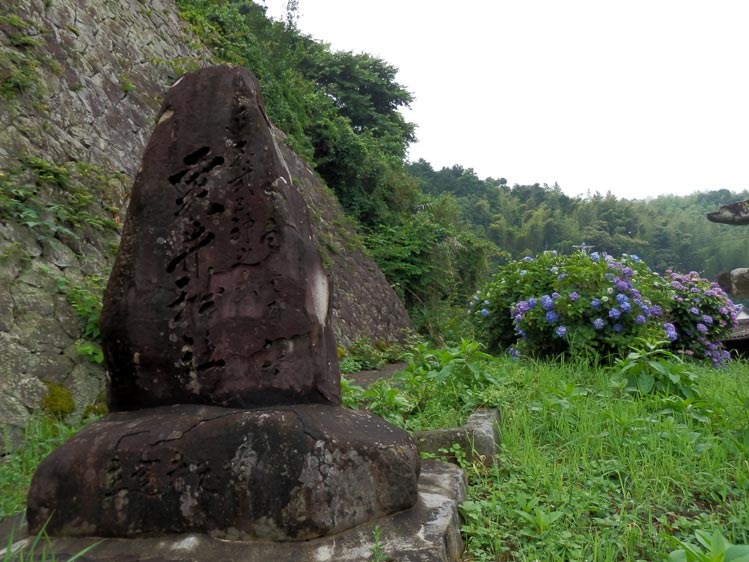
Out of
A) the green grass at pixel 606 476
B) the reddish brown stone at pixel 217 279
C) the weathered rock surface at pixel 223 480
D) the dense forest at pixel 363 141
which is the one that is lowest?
the green grass at pixel 606 476

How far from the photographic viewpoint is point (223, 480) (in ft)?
6.61

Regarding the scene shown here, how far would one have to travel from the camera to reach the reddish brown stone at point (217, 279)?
238 centimetres

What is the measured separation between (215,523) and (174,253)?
118cm

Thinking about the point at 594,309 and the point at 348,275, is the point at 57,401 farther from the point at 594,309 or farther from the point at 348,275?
the point at 348,275

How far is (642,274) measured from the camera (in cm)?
656

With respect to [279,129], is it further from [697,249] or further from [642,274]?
[697,249]

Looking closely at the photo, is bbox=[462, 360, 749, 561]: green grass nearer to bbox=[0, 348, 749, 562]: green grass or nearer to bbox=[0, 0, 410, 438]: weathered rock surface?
bbox=[0, 348, 749, 562]: green grass

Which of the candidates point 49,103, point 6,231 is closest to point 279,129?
point 49,103

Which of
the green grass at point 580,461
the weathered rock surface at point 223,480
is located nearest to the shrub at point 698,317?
the green grass at point 580,461

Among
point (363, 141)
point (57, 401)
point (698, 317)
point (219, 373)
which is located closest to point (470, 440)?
point (219, 373)

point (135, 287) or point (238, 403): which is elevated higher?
point (135, 287)

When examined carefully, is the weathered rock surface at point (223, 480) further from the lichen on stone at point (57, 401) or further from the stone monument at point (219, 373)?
the lichen on stone at point (57, 401)

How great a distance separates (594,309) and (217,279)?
3.78m

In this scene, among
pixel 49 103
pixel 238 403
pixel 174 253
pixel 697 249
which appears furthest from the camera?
pixel 697 249
